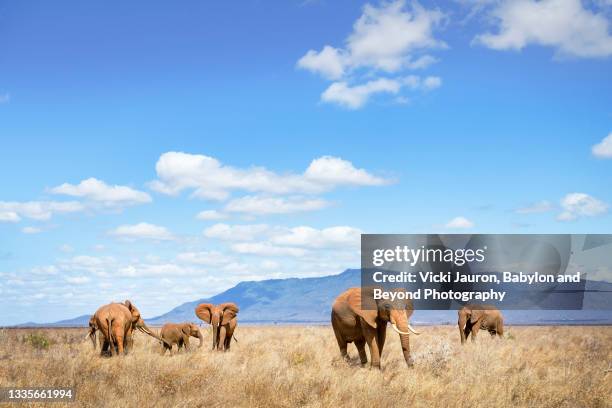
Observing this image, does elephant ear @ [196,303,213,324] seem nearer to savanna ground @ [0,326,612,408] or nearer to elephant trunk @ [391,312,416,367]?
savanna ground @ [0,326,612,408]

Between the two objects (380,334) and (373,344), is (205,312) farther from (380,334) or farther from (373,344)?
(373,344)

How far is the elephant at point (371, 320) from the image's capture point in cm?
1459

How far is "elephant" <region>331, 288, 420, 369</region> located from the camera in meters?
14.6

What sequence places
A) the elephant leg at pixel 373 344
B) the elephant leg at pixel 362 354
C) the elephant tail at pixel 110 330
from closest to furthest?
1. the elephant leg at pixel 373 344
2. the elephant leg at pixel 362 354
3. the elephant tail at pixel 110 330

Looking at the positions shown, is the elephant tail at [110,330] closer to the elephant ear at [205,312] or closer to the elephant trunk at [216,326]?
the elephant trunk at [216,326]

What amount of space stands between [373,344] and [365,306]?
91 cm

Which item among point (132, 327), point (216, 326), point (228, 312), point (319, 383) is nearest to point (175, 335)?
point (216, 326)

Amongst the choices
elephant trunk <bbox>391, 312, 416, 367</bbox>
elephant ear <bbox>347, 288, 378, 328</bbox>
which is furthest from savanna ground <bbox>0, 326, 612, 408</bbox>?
elephant ear <bbox>347, 288, 378, 328</bbox>

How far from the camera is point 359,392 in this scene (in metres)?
12.1

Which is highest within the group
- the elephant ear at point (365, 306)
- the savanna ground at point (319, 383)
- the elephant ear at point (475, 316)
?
the elephant ear at point (365, 306)

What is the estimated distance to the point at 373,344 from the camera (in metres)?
15.2

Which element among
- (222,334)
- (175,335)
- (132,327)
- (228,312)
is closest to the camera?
(132,327)

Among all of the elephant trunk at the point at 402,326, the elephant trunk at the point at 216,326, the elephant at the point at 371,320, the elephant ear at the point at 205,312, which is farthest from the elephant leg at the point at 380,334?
the elephant ear at the point at 205,312

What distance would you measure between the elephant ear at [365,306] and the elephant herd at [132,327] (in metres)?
7.57
